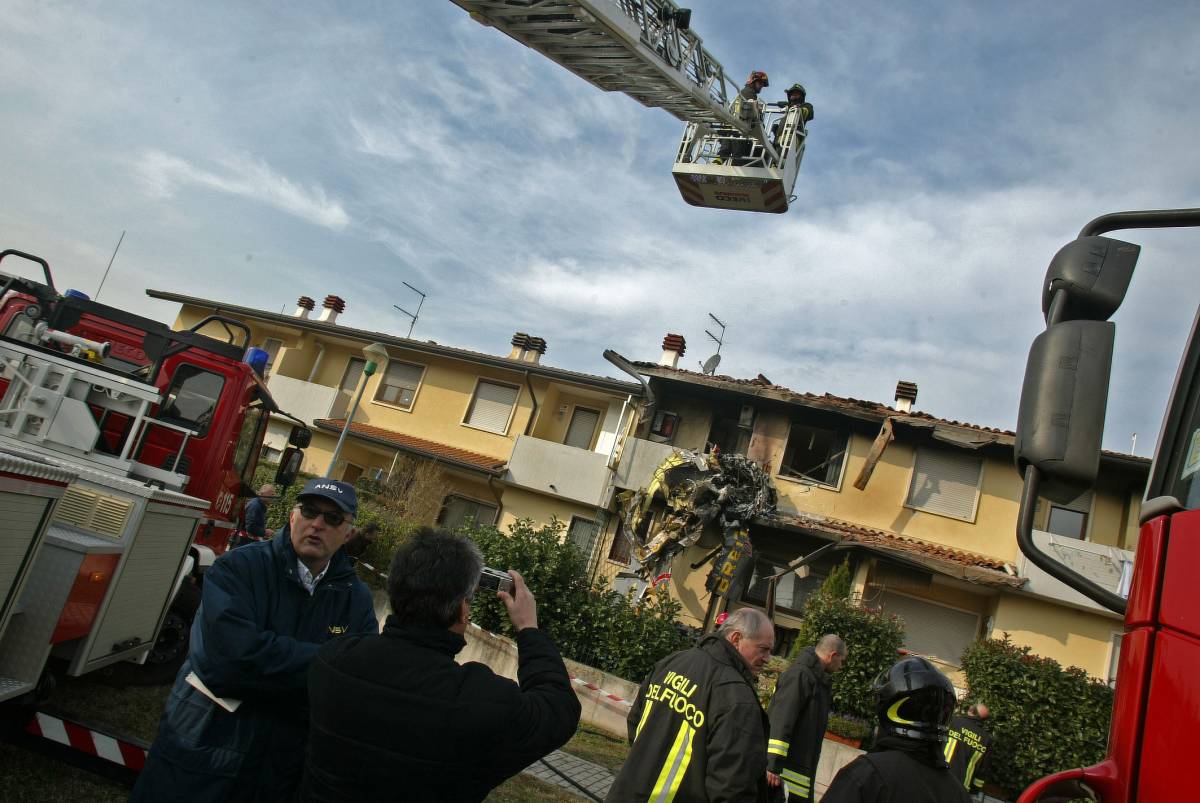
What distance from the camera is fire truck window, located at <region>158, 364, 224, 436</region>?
737 centimetres

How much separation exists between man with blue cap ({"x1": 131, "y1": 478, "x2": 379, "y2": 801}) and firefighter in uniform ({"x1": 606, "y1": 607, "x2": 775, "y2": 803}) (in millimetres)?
1557

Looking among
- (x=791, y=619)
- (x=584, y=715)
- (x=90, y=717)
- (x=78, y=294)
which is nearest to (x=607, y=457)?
(x=791, y=619)

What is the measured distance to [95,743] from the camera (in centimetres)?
401

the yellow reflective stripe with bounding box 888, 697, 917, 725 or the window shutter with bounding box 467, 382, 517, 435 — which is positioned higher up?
the window shutter with bounding box 467, 382, 517, 435

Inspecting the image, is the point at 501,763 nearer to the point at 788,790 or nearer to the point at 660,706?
the point at 660,706

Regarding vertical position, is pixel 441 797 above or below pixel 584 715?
above

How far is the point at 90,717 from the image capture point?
216 inches

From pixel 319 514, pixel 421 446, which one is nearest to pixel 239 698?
pixel 319 514

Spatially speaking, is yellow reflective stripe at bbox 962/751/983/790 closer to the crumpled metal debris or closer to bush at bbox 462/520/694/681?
bush at bbox 462/520/694/681

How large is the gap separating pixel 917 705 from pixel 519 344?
22092 millimetres

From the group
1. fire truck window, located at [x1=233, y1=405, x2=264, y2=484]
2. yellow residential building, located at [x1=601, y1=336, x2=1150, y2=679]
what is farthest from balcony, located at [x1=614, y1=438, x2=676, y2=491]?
fire truck window, located at [x1=233, y1=405, x2=264, y2=484]

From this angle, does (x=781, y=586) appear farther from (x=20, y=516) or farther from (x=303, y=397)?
(x=303, y=397)

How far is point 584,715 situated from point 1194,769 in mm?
9582

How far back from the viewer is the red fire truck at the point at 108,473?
4133mm
